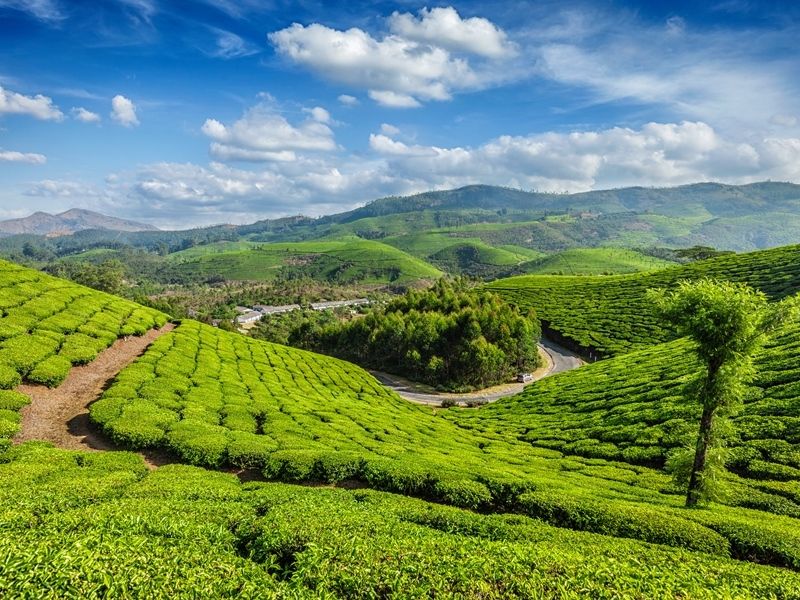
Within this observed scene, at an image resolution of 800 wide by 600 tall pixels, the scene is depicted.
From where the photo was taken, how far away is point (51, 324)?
135 ft

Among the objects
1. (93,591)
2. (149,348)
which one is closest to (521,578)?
(93,591)

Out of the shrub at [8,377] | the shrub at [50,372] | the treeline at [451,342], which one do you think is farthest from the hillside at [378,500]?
the treeline at [451,342]

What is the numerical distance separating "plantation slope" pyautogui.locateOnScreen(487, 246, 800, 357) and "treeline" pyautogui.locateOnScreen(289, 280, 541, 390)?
57.5 ft

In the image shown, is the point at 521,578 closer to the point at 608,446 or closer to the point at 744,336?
the point at 744,336

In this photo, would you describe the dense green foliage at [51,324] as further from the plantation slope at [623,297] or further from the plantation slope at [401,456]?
the plantation slope at [623,297]

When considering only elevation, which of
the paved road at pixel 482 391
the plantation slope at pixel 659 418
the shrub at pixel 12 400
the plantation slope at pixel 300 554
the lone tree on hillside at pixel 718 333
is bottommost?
the paved road at pixel 482 391

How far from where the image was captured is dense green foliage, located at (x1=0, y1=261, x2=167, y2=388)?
106 feet

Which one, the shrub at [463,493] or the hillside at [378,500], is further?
the shrub at [463,493]

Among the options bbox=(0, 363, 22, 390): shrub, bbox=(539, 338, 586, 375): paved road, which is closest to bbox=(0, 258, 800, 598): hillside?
bbox=(0, 363, 22, 390): shrub

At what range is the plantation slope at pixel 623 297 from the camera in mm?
98562

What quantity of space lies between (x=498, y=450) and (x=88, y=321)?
45.2 m

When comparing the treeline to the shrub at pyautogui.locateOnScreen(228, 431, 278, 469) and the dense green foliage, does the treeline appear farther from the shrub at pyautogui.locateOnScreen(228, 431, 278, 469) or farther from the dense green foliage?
the shrub at pyautogui.locateOnScreen(228, 431, 278, 469)

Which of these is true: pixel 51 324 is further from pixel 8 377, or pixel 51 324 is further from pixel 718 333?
pixel 718 333

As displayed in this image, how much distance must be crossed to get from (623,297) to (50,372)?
132 m
